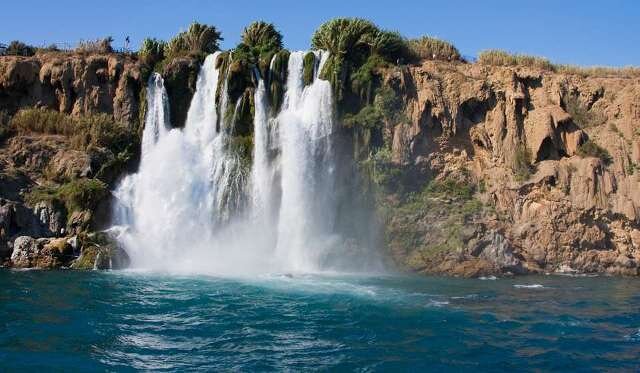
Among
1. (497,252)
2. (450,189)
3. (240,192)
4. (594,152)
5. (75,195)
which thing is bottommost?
(497,252)

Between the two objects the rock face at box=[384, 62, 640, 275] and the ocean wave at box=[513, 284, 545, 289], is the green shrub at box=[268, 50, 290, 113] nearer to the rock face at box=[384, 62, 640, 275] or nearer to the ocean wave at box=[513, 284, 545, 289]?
the rock face at box=[384, 62, 640, 275]

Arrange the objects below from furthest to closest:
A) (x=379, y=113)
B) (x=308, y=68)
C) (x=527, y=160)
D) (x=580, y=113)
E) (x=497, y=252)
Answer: (x=580, y=113)
(x=308, y=68)
(x=379, y=113)
(x=527, y=160)
(x=497, y=252)

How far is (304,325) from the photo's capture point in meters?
14.7

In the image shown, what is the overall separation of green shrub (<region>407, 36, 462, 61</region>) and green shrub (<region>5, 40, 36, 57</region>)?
824 inches

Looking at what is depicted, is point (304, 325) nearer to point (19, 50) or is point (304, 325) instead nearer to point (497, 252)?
point (497, 252)

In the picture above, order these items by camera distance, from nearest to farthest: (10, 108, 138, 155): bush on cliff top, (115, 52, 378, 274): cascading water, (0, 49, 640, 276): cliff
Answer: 1. (0, 49, 640, 276): cliff
2. (115, 52, 378, 274): cascading water
3. (10, 108, 138, 155): bush on cliff top

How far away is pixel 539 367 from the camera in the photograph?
11.7 m

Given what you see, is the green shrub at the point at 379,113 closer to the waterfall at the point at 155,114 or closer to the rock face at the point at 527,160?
the rock face at the point at 527,160

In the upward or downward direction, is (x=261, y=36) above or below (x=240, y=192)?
above

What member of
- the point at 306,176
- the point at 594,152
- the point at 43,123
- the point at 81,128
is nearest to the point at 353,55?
the point at 306,176

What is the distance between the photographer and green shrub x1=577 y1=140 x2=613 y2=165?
30.2 metres

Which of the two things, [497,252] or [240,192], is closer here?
[497,252]

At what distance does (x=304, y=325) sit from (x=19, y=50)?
2770 cm

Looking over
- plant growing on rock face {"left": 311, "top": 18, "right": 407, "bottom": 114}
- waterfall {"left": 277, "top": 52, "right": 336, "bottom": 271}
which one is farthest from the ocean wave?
plant growing on rock face {"left": 311, "top": 18, "right": 407, "bottom": 114}
